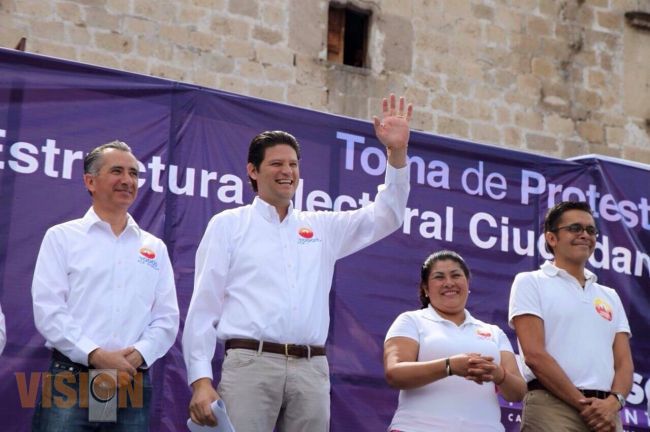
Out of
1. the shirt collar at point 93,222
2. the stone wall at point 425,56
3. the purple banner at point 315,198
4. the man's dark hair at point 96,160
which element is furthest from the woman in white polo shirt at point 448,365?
the stone wall at point 425,56

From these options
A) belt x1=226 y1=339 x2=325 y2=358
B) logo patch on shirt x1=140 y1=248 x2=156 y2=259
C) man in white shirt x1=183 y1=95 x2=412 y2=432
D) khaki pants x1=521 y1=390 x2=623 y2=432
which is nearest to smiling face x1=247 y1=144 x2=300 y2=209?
man in white shirt x1=183 y1=95 x2=412 y2=432

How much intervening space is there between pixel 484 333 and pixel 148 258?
5.07 ft

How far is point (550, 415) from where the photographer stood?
531cm

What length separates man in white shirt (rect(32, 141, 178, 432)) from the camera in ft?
15.1

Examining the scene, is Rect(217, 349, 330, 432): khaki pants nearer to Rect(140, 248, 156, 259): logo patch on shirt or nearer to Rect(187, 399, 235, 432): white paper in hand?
Rect(187, 399, 235, 432): white paper in hand

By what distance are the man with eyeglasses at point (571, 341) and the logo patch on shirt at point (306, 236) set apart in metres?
1.13

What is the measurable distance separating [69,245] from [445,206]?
2.63 m

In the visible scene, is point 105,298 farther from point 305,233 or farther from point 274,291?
point 305,233

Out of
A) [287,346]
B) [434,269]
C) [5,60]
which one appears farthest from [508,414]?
[5,60]

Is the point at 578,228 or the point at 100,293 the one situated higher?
the point at 578,228

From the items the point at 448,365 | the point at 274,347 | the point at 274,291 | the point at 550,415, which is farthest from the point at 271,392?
the point at 550,415

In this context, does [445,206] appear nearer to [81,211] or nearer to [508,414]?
[508,414]

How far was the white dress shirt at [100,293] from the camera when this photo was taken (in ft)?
15.3

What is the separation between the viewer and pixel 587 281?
562cm
